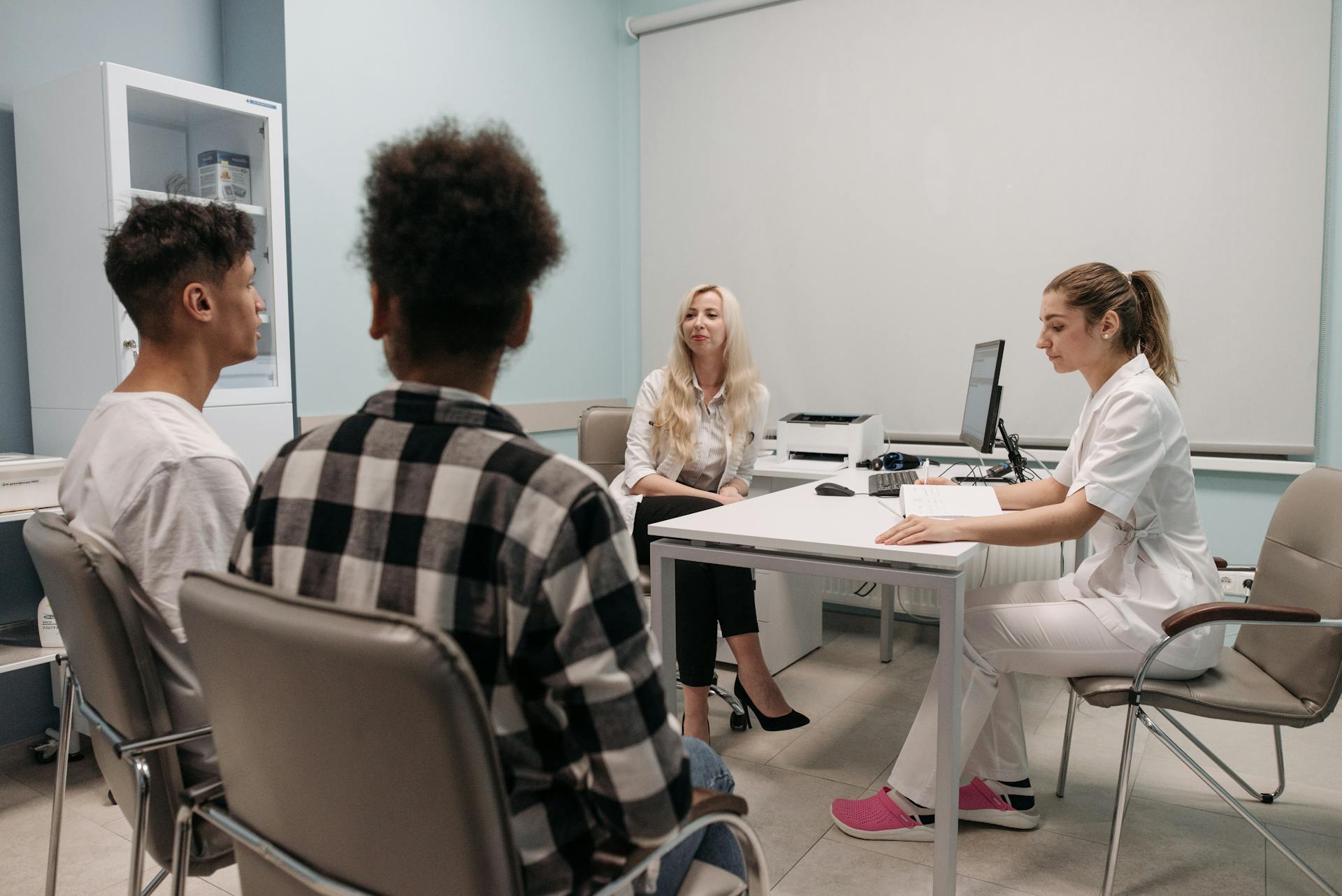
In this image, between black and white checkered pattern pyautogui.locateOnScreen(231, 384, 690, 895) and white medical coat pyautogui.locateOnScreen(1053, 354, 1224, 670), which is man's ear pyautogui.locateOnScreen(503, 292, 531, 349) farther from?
white medical coat pyautogui.locateOnScreen(1053, 354, 1224, 670)

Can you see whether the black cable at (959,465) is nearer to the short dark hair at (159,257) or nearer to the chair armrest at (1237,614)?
the chair armrest at (1237,614)

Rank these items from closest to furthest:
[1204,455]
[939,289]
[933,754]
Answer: [933,754]
[1204,455]
[939,289]

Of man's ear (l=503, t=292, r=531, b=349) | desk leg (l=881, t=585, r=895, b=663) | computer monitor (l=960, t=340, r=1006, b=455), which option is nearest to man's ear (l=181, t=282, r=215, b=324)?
man's ear (l=503, t=292, r=531, b=349)

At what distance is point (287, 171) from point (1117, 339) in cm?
252

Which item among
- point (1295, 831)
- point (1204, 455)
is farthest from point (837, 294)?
point (1295, 831)

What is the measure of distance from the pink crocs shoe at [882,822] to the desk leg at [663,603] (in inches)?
21.7

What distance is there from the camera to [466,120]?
2.33 metres

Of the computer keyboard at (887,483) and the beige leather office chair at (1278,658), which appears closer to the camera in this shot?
the beige leather office chair at (1278,658)

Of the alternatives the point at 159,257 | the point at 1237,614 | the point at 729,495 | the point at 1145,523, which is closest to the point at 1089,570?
the point at 1145,523

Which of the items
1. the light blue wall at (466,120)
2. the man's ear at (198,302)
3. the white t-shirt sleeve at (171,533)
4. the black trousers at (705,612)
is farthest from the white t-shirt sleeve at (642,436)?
the white t-shirt sleeve at (171,533)

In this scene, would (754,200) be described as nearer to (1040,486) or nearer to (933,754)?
(1040,486)

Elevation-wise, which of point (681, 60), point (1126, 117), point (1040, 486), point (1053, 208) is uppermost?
point (681, 60)

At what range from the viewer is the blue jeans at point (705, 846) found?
108 centimetres

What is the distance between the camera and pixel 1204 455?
334 centimetres
